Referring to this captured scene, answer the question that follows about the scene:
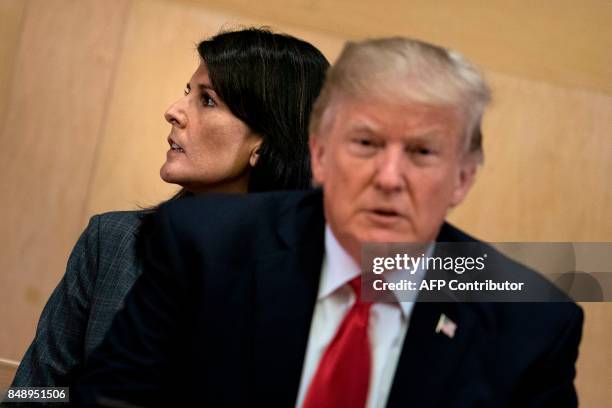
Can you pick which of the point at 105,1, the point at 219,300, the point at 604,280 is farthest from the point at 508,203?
the point at 219,300

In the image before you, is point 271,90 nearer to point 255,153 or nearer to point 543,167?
point 255,153

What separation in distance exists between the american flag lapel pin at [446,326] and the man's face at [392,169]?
0.16 metres

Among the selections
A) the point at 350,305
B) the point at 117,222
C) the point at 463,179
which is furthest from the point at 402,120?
the point at 117,222

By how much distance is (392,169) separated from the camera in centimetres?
157

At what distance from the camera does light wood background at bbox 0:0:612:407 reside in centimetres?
409

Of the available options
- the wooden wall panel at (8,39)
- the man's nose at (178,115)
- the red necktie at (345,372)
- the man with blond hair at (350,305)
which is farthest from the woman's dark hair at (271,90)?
the wooden wall panel at (8,39)

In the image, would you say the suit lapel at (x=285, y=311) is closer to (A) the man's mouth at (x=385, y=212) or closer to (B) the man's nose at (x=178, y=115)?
(A) the man's mouth at (x=385, y=212)

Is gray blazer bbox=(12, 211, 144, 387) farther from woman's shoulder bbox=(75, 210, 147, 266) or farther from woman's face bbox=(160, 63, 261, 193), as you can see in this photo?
woman's face bbox=(160, 63, 261, 193)

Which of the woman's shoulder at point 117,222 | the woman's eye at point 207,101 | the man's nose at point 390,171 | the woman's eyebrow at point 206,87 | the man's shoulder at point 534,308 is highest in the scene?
the woman's eyebrow at point 206,87

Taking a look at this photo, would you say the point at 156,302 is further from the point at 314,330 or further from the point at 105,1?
the point at 105,1

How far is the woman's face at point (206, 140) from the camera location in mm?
2555

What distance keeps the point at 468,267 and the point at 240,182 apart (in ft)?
3.34

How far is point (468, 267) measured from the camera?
1.80m

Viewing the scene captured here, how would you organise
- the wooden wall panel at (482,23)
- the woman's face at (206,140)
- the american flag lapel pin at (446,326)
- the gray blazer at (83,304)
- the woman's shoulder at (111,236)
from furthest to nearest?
1. the wooden wall panel at (482,23)
2. the woman's face at (206,140)
3. the woman's shoulder at (111,236)
4. the gray blazer at (83,304)
5. the american flag lapel pin at (446,326)
